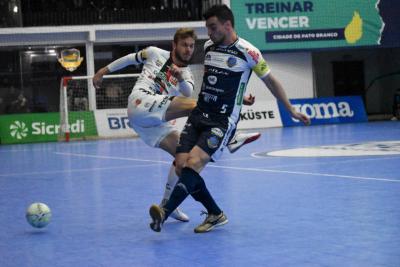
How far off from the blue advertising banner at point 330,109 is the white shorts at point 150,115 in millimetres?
21932

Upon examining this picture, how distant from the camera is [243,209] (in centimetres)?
791

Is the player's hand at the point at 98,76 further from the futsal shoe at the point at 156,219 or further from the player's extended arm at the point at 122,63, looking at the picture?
the futsal shoe at the point at 156,219

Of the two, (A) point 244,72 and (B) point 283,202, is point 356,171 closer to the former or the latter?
(B) point 283,202

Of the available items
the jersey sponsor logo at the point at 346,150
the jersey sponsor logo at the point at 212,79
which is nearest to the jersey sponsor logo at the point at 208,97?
the jersey sponsor logo at the point at 212,79

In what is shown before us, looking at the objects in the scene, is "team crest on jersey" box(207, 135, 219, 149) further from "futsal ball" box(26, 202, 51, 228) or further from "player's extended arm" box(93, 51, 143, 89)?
"futsal ball" box(26, 202, 51, 228)

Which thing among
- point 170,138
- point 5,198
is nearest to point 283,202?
point 170,138

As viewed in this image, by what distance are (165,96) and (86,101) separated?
2096 cm

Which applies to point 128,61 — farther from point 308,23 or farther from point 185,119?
point 308,23

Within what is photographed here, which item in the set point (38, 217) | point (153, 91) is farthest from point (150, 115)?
point (38, 217)

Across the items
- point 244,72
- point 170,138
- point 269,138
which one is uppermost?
point 244,72

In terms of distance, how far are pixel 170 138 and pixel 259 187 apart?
251cm

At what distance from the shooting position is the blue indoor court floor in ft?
18.1

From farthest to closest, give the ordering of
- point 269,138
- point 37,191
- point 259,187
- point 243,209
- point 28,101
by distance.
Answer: point 28,101, point 269,138, point 37,191, point 259,187, point 243,209

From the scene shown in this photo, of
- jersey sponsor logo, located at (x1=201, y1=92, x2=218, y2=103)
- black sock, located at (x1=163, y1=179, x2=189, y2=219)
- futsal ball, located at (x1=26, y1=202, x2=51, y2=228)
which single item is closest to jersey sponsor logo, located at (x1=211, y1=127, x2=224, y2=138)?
jersey sponsor logo, located at (x1=201, y1=92, x2=218, y2=103)
